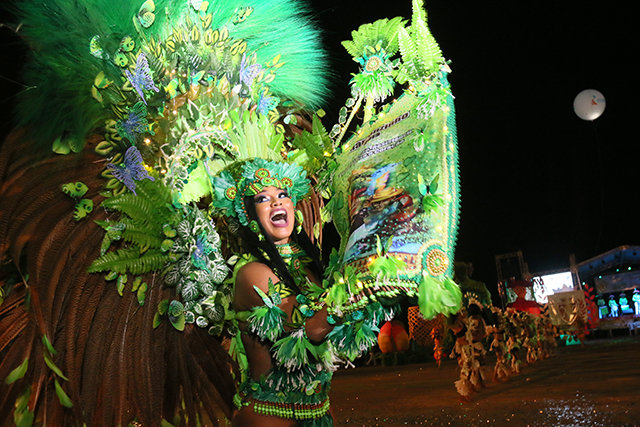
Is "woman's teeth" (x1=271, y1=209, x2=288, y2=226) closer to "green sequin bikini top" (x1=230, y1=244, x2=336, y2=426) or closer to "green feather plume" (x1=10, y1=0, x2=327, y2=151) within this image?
"green sequin bikini top" (x1=230, y1=244, x2=336, y2=426)

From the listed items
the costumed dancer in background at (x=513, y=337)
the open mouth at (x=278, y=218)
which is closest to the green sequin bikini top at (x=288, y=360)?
the open mouth at (x=278, y=218)

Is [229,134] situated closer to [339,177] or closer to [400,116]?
[339,177]

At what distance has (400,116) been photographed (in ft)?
7.64

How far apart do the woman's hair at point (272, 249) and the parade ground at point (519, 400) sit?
389 cm

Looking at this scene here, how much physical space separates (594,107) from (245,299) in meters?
14.2

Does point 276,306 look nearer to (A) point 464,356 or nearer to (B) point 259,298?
(B) point 259,298

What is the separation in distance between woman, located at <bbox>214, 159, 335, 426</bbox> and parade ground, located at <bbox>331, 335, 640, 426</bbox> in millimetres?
3854

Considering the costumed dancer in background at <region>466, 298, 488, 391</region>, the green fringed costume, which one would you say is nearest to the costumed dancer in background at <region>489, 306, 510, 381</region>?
the costumed dancer in background at <region>466, 298, 488, 391</region>

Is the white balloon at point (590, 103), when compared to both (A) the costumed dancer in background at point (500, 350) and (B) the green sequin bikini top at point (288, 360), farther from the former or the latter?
(B) the green sequin bikini top at point (288, 360)

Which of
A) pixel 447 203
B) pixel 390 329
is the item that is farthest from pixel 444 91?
pixel 390 329

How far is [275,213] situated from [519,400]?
230 inches

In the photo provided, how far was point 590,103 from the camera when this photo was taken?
13906mm

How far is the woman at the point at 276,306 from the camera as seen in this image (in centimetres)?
222

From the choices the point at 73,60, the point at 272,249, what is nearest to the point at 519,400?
the point at 272,249
